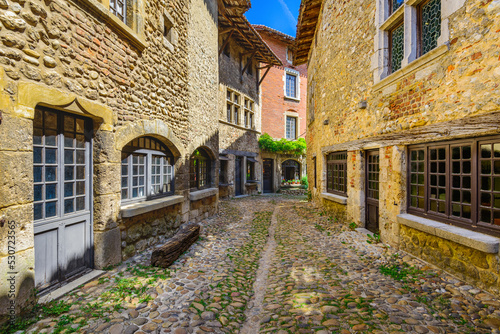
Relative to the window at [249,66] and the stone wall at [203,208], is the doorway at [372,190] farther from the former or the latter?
the window at [249,66]

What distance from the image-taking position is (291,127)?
57.3ft

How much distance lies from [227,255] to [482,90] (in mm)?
4400

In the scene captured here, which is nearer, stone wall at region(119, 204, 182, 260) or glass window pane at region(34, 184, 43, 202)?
glass window pane at region(34, 184, 43, 202)

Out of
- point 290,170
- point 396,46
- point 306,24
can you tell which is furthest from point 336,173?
point 290,170

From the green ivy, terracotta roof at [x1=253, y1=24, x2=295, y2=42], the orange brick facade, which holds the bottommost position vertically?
the green ivy

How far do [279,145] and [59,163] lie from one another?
12.7m

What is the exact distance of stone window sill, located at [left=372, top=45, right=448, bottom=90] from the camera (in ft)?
11.2

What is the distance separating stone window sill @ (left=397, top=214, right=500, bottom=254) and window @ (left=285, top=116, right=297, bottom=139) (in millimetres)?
13533

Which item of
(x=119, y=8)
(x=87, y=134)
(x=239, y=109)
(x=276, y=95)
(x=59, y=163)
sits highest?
(x=276, y=95)

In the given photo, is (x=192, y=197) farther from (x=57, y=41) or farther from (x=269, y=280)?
(x=57, y=41)

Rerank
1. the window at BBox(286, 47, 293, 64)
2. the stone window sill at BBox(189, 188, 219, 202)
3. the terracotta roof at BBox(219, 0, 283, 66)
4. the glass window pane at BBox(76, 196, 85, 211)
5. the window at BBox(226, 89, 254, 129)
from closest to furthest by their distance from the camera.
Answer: the glass window pane at BBox(76, 196, 85, 211) < the stone window sill at BBox(189, 188, 219, 202) < the terracotta roof at BBox(219, 0, 283, 66) < the window at BBox(226, 89, 254, 129) < the window at BBox(286, 47, 293, 64)

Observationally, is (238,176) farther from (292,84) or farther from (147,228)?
(147,228)

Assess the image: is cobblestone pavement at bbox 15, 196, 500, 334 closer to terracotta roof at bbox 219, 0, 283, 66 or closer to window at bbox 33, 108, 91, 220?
window at bbox 33, 108, 91, 220

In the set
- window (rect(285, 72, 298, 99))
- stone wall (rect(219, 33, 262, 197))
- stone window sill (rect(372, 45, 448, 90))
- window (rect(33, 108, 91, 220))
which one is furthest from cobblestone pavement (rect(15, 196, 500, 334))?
window (rect(285, 72, 298, 99))
